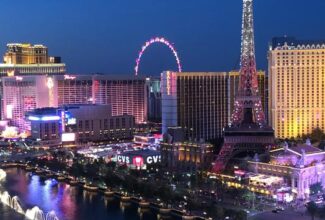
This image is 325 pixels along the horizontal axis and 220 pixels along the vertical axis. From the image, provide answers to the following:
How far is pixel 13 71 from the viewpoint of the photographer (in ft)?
220

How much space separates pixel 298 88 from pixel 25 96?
89.3 ft

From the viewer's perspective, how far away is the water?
2567 centimetres

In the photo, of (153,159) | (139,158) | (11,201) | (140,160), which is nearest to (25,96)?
(139,158)

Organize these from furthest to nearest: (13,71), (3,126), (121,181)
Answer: (13,71), (3,126), (121,181)

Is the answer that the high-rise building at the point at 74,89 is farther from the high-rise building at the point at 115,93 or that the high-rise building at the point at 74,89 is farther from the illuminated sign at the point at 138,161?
the illuminated sign at the point at 138,161

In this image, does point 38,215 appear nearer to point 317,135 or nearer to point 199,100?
point 199,100

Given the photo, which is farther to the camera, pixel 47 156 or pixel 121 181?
pixel 47 156

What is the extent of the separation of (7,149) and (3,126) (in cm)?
951

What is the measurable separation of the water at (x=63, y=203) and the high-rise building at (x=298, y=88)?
16378 mm

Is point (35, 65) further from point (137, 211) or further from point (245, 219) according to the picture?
point (245, 219)

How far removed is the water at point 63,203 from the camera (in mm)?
25672

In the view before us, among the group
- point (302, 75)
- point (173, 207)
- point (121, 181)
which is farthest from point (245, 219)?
point (302, 75)

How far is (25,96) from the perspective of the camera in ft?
184

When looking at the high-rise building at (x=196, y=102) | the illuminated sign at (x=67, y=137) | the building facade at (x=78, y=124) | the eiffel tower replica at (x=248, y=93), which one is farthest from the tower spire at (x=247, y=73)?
the building facade at (x=78, y=124)
